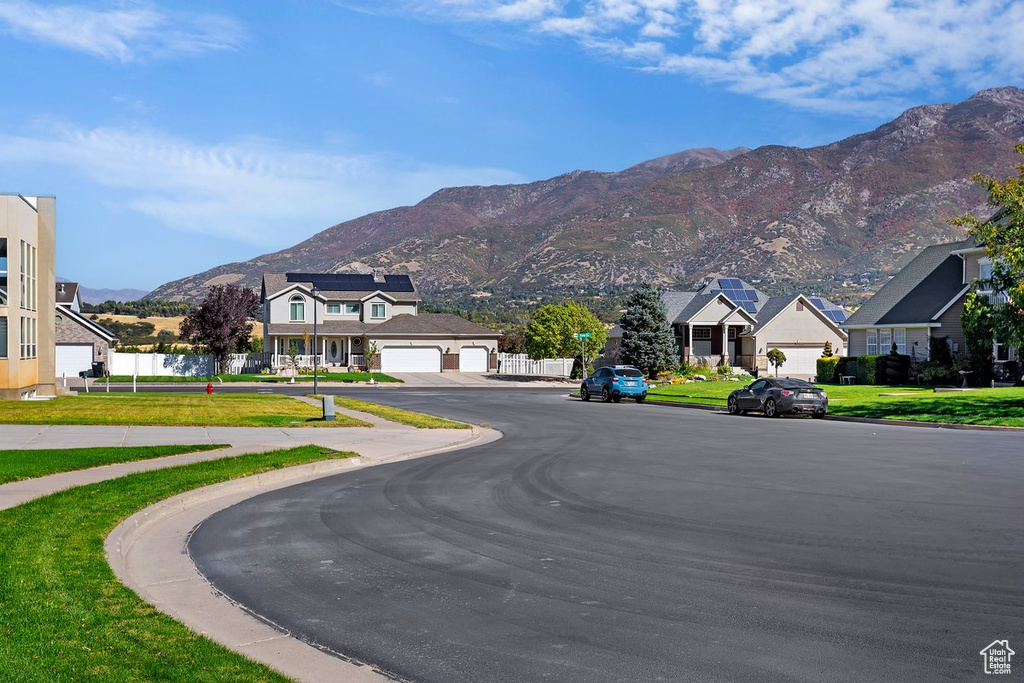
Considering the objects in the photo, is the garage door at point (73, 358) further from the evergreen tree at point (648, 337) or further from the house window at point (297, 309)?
the evergreen tree at point (648, 337)

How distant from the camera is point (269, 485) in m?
14.9

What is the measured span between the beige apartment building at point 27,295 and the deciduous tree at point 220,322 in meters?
31.2

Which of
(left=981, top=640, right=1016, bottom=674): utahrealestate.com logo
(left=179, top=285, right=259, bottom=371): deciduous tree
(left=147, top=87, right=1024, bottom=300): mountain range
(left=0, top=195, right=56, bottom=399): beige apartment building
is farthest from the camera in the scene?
(left=147, top=87, right=1024, bottom=300): mountain range

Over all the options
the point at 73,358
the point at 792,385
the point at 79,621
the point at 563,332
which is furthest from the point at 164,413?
the point at 563,332

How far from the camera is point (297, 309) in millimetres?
73312

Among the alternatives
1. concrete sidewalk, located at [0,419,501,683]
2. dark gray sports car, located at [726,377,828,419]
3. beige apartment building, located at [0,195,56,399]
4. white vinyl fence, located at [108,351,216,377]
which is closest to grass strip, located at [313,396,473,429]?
concrete sidewalk, located at [0,419,501,683]

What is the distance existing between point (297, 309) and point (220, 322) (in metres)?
7.35

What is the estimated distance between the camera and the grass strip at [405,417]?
86.2 ft

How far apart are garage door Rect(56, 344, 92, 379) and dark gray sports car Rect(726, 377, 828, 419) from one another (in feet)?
158

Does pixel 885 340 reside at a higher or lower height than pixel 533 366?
higher

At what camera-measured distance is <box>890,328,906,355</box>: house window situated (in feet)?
158

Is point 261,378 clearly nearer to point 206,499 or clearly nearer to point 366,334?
point 366,334

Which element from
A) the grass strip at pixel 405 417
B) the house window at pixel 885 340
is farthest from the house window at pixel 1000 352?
the grass strip at pixel 405 417

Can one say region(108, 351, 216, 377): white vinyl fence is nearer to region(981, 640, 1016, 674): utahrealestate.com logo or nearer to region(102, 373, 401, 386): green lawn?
region(102, 373, 401, 386): green lawn
